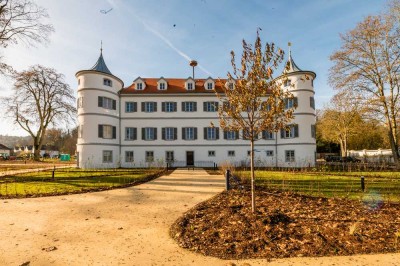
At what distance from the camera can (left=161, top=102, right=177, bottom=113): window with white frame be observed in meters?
30.2

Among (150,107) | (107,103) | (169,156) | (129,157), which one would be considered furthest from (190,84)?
(129,157)

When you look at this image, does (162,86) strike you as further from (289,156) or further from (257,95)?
(257,95)

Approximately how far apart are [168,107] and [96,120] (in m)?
8.40

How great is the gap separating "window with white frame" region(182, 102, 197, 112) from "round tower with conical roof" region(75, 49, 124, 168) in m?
8.45

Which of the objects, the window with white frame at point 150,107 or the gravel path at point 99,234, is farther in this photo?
the window with white frame at point 150,107

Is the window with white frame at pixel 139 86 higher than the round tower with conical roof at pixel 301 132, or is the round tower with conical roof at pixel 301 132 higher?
the window with white frame at pixel 139 86

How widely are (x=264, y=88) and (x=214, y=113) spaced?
23.0 m

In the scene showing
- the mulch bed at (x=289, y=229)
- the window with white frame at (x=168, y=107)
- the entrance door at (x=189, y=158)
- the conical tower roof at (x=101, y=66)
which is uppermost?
the conical tower roof at (x=101, y=66)

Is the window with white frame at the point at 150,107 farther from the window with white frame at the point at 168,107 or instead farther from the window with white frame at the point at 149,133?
the window with white frame at the point at 149,133

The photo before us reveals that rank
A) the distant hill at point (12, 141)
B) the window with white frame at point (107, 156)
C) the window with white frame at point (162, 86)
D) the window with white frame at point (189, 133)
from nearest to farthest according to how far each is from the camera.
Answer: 1. the window with white frame at point (107, 156)
2. the window with white frame at point (189, 133)
3. the window with white frame at point (162, 86)
4. the distant hill at point (12, 141)

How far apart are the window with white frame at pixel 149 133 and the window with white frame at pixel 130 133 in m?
1.10

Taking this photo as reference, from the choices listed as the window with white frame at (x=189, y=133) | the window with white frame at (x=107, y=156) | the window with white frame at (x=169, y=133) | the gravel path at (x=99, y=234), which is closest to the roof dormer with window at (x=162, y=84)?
the window with white frame at (x=169, y=133)

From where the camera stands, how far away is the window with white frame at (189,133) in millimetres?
30016

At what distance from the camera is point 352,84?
23734 mm
